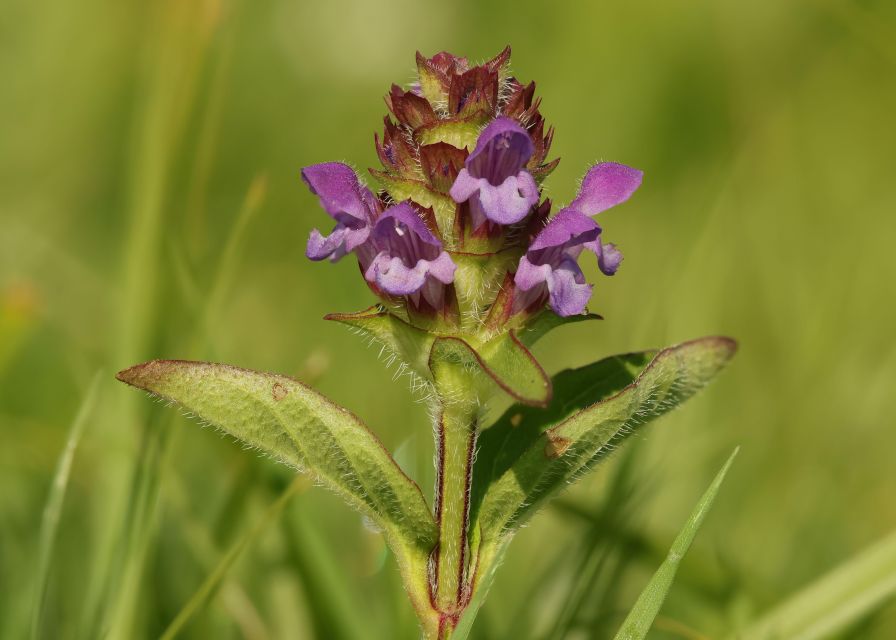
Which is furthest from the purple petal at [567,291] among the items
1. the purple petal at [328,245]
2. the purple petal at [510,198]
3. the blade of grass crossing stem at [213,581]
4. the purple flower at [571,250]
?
the blade of grass crossing stem at [213,581]

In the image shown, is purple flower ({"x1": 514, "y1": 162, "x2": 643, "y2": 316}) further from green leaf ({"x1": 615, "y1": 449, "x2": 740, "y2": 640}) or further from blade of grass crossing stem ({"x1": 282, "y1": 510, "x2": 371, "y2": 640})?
blade of grass crossing stem ({"x1": 282, "y1": 510, "x2": 371, "y2": 640})

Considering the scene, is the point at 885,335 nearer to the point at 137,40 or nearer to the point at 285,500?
the point at 285,500

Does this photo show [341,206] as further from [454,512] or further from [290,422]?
[454,512]

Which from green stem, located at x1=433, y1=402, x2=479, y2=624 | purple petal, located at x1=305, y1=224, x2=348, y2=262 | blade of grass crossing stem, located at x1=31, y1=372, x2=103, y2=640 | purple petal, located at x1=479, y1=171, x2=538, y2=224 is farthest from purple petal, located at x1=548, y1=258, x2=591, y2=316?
blade of grass crossing stem, located at x1=31, y1=372, x2=103, y2=640

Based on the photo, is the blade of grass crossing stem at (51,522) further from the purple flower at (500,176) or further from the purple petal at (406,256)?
the purple flower at (500,176)

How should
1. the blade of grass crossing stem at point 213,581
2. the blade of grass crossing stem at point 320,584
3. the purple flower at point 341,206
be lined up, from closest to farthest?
the purple flower at point 341,206 < the blade of grass crossing stem at point 213,581 < the blade of grass crossing stem at point 320,584

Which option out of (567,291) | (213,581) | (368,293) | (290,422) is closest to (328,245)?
(290,422)
